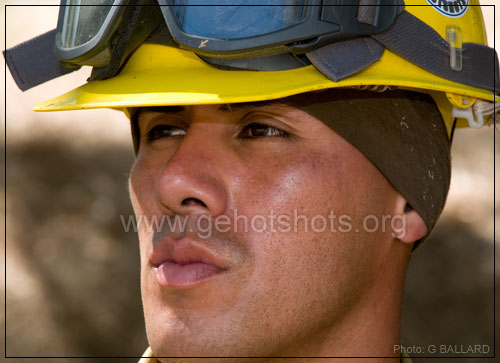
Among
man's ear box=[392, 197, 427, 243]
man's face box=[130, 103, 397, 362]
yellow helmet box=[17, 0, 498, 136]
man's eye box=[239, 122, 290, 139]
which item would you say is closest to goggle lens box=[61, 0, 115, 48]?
yellow helmet box=[17, 0, 498, 136]

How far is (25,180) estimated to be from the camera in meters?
5.50

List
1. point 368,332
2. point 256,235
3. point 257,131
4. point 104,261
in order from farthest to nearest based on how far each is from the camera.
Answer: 1. point 104,261
2. point 368,332
3. point 257,131
4. point 256,235

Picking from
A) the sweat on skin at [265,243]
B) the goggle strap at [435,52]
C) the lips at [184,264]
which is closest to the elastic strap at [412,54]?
the goggle strap at [435,52]

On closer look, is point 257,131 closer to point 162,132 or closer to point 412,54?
point 162,132

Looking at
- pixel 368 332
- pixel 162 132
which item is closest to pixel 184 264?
pixel 162 132

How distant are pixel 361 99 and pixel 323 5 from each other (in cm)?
37

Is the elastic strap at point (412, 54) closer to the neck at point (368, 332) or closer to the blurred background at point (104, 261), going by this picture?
the neck at point (368, 332)

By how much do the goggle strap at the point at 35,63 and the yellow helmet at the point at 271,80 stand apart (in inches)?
7.2

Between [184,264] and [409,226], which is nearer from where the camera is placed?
[184,264]

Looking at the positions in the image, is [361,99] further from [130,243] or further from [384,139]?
[130,243]

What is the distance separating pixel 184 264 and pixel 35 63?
951mm

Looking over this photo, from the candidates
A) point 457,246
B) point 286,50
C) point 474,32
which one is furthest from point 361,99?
point 457,246

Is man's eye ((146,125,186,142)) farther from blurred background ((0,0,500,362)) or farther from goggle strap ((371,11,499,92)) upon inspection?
blurred background ((0,0,500,362))

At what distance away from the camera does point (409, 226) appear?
2629mm
